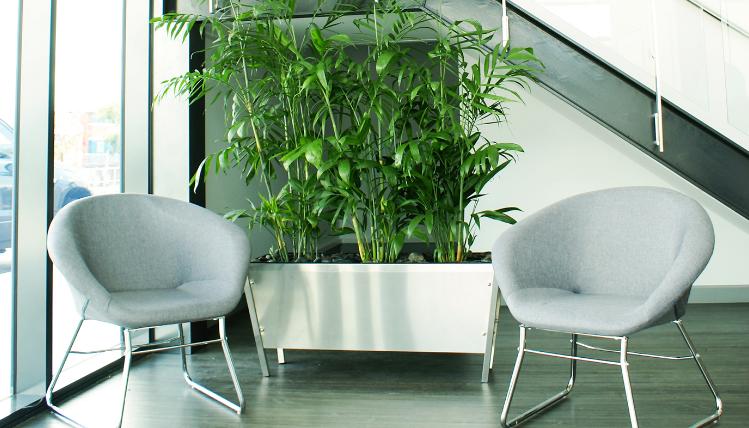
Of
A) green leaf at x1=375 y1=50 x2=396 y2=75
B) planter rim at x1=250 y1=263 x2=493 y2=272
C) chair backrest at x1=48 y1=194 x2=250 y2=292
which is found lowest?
planter rim at x1=250 y1=263 x2=493 y2=272

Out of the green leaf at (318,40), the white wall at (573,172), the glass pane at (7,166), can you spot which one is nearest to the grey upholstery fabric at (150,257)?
the glass pane at (7,166)

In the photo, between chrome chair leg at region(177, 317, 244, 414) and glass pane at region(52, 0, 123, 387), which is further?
glass pane at region(52, 0, 123, 387)

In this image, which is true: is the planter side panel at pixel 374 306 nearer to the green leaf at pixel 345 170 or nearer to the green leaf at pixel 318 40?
the green leaf at pixel 345 170

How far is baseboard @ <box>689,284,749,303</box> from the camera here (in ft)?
15.3

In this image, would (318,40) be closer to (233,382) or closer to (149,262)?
(149,262)

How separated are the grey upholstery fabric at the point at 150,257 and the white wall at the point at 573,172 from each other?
255cm

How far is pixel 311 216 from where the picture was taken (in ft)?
9.98

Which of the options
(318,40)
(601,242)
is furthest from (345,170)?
(601,242)

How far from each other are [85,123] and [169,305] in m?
1.23

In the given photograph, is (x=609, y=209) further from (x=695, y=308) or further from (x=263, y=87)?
(x=695, y=308)

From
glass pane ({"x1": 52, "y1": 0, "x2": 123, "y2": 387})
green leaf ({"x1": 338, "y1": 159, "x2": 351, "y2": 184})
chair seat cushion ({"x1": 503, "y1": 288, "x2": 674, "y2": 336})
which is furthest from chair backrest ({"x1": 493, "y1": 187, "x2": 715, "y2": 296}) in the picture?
glass pane ({"x1": 52, "y1": 0, "x2": 123, "y2": 387})

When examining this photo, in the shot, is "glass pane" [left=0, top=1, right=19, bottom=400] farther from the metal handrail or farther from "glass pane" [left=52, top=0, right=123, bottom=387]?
the metal handrail

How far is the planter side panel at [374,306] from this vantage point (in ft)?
9.32

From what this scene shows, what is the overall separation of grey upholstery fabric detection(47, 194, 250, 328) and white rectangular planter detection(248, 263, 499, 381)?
317 mm
